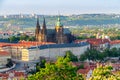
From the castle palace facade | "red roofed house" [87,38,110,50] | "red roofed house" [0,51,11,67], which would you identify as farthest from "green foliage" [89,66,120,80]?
"red roofed house" [87,38,110,50]

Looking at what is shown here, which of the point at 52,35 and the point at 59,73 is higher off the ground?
the point at 59,73

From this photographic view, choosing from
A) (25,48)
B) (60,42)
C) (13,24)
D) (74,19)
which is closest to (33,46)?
(25,48)

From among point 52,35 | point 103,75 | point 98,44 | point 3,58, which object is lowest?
point 98,44

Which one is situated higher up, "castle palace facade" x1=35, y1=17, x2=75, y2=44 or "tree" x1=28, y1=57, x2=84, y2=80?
"tree" x1=28, y1=57, x2=84, y2=80

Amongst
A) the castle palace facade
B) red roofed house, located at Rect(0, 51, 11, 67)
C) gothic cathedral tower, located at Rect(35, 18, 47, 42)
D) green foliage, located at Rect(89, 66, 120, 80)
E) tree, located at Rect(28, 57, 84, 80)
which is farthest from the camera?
the castle palace facade

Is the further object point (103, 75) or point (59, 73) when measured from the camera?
point (59, 73)

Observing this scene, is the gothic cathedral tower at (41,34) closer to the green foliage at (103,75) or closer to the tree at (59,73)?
the tree at (59,73)

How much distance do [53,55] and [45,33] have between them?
4.14 meters

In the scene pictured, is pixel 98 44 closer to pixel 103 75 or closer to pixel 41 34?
pixel 41 34

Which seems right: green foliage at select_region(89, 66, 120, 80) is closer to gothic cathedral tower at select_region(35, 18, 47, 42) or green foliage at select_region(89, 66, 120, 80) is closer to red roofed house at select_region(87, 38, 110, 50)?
gothic cathedral tower at select_region(35, 18, 47, 42)

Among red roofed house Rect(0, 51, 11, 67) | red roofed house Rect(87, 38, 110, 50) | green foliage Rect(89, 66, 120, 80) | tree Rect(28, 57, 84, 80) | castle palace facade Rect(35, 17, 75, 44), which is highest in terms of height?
green foliage Rect(89, 66, 120, 80)

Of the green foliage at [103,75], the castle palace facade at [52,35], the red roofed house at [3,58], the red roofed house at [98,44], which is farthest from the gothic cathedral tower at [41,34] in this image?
the green foliage at [103,75]

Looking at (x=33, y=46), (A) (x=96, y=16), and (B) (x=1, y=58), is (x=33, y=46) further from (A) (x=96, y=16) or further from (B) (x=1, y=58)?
(A) (x=96, y=16)

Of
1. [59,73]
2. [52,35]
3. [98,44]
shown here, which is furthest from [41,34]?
[59,73]
